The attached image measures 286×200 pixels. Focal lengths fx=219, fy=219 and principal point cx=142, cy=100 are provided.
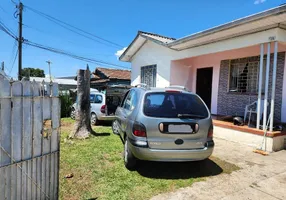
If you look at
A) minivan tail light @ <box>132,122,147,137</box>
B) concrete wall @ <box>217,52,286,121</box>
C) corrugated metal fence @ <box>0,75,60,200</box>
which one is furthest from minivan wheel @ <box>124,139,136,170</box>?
concrete wall @ <box>217,52,286,121</box>

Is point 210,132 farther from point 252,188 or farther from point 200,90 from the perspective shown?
point 200,90

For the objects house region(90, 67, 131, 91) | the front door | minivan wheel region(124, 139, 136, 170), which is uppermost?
house region(90, 67, 131, 91)

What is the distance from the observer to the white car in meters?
9.91

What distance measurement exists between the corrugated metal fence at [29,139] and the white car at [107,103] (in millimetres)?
6842

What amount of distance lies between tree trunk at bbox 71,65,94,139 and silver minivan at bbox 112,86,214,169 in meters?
3.61

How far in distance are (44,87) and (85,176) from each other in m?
2.19

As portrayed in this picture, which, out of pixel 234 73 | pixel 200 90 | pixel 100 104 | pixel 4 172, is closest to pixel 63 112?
pixel 100 104

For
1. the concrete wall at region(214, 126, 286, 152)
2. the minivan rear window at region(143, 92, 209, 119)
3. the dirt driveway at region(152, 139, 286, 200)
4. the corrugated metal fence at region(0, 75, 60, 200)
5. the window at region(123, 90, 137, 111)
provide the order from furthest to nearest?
the concrete wall at region(214, 126, 286, 152)
the window at region(123, 90, 137, 111)
the minivan rear window at region(143, 92, 209, 119)
the dirt driveway at region(152, 139, 286, 200)
the corrugated metal fence at region(0, 75, 60, 200)

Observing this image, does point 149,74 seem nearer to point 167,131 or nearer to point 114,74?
point 114,74

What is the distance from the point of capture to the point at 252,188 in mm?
3861

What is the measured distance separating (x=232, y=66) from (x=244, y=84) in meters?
1.04

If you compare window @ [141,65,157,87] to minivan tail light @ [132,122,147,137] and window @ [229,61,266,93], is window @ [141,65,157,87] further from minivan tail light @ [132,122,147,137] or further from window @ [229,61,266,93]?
minivan tail light @ [132,122,147,137]

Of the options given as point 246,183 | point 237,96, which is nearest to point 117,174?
point 246,183

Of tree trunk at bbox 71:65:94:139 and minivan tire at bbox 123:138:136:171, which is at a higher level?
tree trunk at bbox 71:65:94:139
